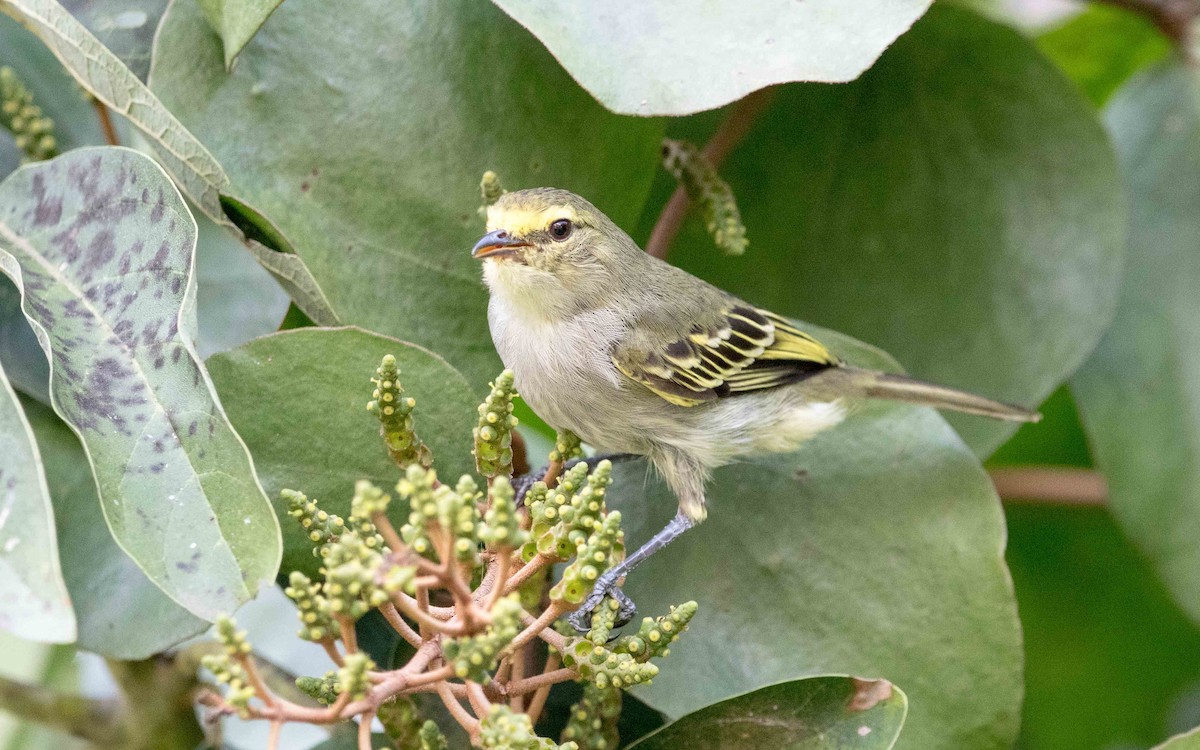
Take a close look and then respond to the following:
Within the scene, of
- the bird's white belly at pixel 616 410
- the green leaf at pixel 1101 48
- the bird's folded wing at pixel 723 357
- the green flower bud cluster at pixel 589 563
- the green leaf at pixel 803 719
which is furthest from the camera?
the green leaf at pixel 1101 48

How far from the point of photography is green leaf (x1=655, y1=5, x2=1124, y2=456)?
216cm

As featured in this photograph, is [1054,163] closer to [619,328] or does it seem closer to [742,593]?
[619,328]

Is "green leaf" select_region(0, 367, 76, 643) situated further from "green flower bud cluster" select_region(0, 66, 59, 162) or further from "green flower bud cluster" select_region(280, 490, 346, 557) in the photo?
"green flower bud cluster" select_region(0, 66, 59, 162)

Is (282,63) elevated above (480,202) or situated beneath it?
elevated above

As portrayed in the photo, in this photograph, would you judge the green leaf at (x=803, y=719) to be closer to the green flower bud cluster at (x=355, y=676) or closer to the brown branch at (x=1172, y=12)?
the green flower bud cluster at (x=355, y=676)

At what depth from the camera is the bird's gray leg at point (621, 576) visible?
1.57 metres

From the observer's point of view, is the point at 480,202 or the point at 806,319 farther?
the point at 806,319

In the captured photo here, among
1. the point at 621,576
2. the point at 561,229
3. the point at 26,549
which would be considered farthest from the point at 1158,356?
the point at 26,549

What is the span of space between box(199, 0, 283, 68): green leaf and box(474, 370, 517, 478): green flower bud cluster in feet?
1.86

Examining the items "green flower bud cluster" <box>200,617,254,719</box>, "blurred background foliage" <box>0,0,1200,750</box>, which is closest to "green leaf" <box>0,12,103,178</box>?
"blurred background foliage" <box>0,0,1200,750</box>

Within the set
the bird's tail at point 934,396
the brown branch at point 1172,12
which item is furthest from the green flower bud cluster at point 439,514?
the brown branch at point 1172,12

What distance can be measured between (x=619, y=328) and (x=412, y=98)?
66 centimetres

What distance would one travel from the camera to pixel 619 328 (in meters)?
2.15

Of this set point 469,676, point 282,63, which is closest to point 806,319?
point 282,63
